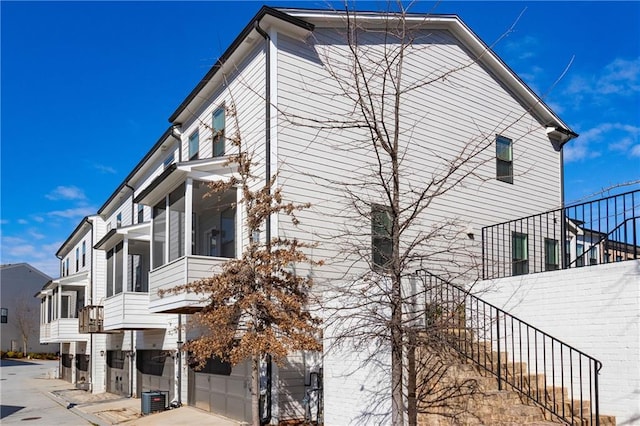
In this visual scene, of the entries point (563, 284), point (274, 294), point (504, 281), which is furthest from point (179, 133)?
point (563, 284)

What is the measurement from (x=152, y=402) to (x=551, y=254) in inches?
473

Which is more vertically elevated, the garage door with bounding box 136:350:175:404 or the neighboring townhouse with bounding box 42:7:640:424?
the neighboring townhouse with bounding box 42:7:640:424

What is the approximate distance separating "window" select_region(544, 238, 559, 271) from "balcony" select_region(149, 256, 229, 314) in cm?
941

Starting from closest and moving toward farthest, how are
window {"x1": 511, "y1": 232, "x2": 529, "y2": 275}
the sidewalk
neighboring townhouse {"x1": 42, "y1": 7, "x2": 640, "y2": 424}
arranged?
neighboring townhouse {"x1": 42, "y1": 7, "x2": 640, "y2": 424} < the sidewalk < window {"x1": 511, "y1": 232, "x2": 529, "y2": 275}

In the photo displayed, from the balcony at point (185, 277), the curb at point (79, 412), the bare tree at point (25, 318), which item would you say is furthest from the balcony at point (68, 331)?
the bare tree at point (25, 318)

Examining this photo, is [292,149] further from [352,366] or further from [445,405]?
[445,405]

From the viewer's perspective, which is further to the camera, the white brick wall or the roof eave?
the roof eave

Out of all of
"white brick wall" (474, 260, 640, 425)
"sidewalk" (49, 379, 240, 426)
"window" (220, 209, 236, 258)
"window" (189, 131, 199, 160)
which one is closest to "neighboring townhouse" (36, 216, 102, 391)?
"sidewalk" (49, 379, 240, 426)

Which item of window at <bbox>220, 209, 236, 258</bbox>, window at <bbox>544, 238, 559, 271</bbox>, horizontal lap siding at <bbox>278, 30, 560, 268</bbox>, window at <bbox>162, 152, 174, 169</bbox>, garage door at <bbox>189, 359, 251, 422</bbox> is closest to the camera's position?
horizontal lap siding at <bbox>278, 30, 560, 268</bbox>

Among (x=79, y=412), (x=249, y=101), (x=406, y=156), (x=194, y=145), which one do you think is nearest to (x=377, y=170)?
(x=406, y=156)

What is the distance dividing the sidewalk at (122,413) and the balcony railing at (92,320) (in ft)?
8.77

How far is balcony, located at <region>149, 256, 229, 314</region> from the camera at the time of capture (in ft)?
46.3

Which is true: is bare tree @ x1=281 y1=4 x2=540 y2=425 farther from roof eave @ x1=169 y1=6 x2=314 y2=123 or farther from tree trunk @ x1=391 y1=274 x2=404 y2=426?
tree trunk @ x1=391 y1=274 x2=404 y2=426

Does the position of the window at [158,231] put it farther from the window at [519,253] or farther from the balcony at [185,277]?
the window at [519,253]
